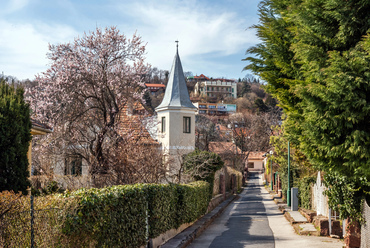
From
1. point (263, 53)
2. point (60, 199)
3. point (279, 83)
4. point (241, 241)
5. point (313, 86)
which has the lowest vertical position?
point (241, 241)

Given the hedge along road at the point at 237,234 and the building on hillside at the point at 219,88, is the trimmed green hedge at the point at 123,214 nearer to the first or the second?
the hedge along road at the point at 237,234

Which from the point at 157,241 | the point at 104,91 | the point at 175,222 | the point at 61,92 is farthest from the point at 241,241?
the point at 61,92

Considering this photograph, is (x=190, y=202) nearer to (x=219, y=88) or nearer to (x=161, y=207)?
(x=161, y=207)

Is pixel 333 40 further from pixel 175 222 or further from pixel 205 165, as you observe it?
pixel 205 165

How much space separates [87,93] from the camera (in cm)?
1984

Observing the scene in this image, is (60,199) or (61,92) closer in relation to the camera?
(60,199)

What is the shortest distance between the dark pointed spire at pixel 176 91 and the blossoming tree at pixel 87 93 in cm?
1291

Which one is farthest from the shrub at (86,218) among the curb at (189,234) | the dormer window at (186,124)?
the dormer window at (186,124)

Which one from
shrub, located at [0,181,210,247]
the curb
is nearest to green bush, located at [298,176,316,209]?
the curb

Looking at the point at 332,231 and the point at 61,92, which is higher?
the point at 61,92

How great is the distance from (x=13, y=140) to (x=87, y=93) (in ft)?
29.0

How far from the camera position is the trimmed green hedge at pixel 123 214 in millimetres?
6113

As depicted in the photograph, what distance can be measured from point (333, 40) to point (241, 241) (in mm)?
7795

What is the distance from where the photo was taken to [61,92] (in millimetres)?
19953
